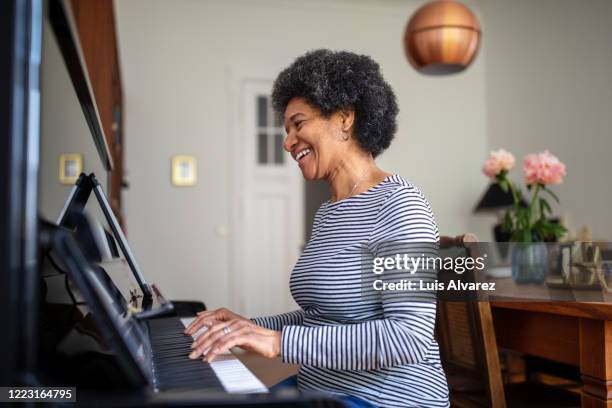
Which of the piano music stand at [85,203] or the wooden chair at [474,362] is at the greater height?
the piano music stand at [85,203]

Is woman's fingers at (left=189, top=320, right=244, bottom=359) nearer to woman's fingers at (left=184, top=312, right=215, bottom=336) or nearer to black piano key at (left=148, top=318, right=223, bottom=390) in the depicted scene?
black piano key at (left=148, top=318, right=223, bottom=390)

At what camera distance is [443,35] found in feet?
8.86

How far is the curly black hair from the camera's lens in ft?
4.44

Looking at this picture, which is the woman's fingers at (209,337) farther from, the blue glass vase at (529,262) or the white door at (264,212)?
the white door at (264,212)

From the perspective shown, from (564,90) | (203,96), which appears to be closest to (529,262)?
(564,90)

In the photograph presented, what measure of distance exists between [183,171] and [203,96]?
27.9 inches

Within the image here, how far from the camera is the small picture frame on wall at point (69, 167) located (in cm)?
113

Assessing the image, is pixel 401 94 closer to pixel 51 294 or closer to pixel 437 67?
pixel 437 67

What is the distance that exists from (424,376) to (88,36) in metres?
1.52

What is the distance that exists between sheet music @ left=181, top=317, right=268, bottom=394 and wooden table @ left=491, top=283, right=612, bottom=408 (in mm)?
940

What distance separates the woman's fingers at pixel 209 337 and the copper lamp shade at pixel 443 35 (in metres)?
2.09

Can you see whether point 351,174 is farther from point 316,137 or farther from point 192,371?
point 192,371

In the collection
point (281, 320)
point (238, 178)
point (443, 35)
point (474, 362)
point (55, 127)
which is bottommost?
point (474, 362)

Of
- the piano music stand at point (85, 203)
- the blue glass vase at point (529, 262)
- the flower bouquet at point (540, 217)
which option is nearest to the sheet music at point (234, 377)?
the piano music stand at point (85, 203)
